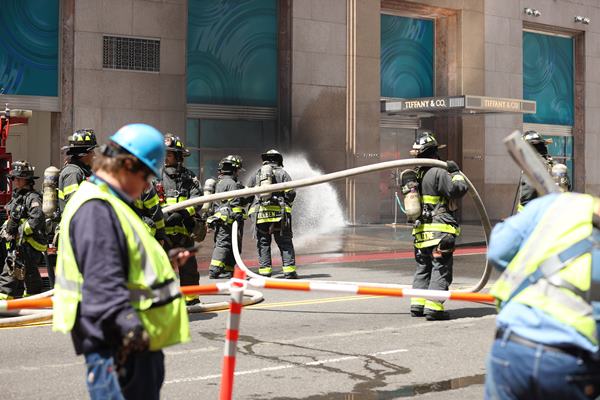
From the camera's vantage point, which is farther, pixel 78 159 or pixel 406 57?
pixel 406 57

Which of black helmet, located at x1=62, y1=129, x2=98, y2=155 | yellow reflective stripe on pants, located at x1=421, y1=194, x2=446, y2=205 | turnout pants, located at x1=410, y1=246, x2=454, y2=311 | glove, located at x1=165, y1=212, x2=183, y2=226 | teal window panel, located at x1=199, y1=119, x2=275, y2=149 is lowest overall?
turnout pants, located at x1=410, y1=246, x2=454, y2=311

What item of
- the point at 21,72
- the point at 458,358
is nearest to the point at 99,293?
the point at 458,358

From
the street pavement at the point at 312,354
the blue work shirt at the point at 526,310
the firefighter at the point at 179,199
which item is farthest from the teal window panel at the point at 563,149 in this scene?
the blue work shirt at the point at 526,310

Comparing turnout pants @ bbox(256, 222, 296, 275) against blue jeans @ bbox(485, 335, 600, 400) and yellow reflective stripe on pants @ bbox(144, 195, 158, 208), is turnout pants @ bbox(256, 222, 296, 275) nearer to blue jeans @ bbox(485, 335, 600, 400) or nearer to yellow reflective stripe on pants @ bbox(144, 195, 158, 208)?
yellow reflective stripe on pants @ bbox(144, 195, 158, 208)

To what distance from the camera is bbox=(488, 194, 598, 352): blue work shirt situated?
3.36 m

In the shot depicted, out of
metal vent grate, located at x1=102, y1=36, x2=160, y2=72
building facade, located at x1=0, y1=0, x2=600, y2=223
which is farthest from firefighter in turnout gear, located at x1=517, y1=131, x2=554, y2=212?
metal vent grate, located at x1=102, y1=36, x2=160, y2=72

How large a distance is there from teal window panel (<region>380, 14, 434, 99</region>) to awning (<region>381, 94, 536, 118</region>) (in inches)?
44.8

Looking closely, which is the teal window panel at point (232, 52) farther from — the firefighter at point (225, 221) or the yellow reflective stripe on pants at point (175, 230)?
the yellow reflective stripe on pants at point (175, 230)

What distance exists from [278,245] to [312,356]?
19.3ft

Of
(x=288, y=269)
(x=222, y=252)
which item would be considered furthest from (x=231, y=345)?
(x=222, y=252)

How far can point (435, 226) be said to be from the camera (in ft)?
31.9

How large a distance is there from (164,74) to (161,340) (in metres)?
19.2

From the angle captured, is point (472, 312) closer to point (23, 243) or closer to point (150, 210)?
point (150, 210)

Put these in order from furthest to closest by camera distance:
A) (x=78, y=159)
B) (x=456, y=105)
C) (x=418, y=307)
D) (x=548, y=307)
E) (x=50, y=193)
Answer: (x=456, y=105) < (x=50, y=193) < (x=418, y=307) < (x=78, y=159) < (x=548, y=307)
